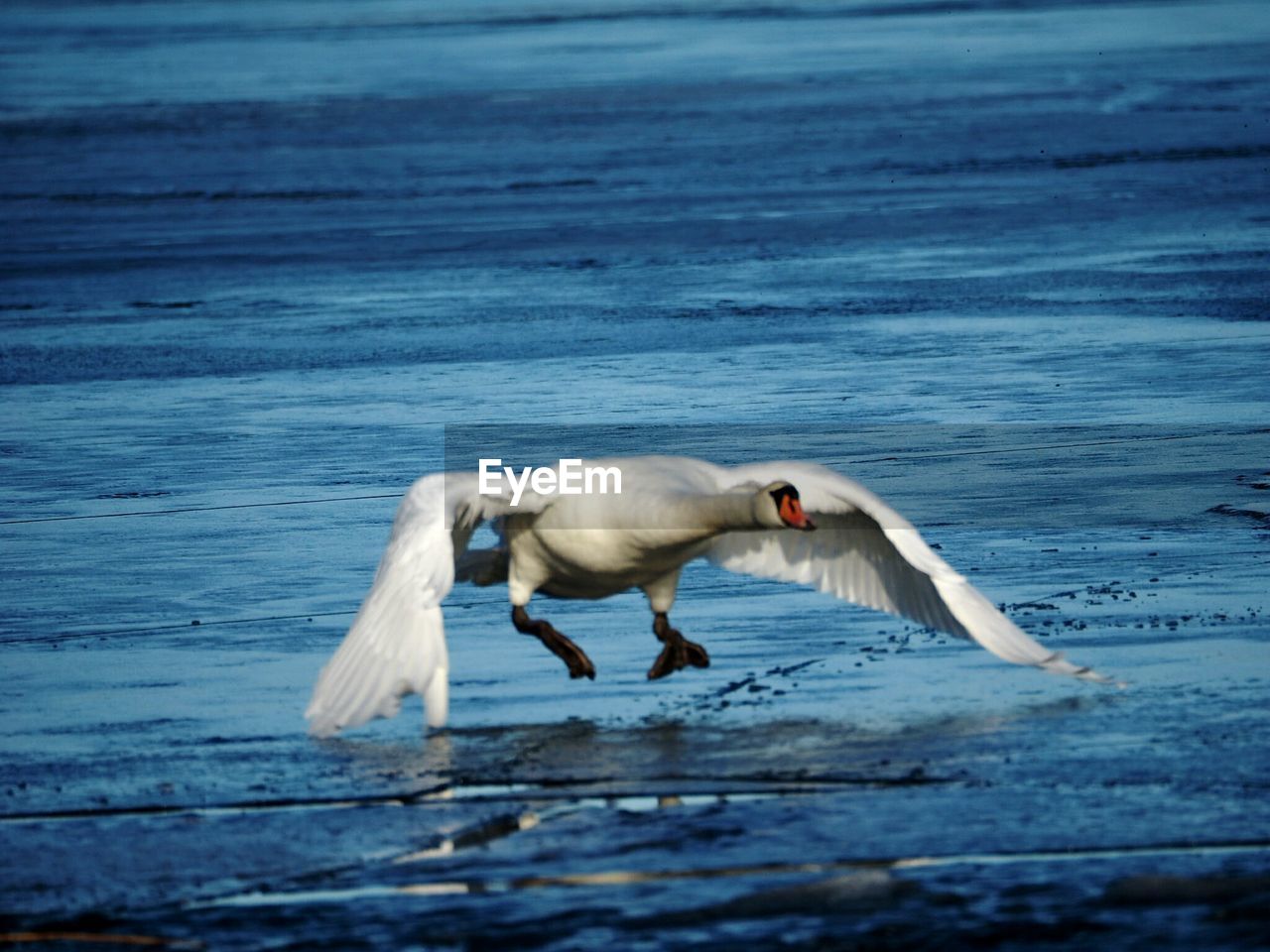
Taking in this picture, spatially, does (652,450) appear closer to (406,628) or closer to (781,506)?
(781,506)

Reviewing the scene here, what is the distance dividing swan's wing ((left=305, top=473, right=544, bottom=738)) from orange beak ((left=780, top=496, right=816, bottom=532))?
718mm

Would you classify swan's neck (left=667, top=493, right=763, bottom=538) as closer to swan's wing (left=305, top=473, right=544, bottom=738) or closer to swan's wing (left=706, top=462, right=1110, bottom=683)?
swan's wing (left=706, top=462, right=1110, bottom=683)

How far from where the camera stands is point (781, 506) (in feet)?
26.5

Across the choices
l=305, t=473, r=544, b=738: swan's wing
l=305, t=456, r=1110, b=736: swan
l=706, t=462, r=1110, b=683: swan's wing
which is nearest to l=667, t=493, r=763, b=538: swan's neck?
l=305, t=456, r=1110, b=736: swan

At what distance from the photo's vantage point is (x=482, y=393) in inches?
570

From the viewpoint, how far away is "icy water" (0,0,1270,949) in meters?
6.38

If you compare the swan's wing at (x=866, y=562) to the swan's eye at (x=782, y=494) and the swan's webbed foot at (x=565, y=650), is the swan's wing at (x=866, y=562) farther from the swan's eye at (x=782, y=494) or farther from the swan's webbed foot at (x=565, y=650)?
the swan's webbed foot at (x=565, y=650)

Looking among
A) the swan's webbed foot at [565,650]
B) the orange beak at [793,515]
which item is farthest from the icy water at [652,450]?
the orange beak at [793,515]

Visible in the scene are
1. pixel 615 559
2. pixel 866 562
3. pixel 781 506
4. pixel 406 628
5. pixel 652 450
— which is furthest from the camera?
pixel 652 450

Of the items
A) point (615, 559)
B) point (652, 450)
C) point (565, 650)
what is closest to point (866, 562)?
point (615, 559)

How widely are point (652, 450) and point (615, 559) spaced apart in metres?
4.21

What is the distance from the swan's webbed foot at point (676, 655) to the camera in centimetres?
833

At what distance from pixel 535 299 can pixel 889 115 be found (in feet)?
43.2

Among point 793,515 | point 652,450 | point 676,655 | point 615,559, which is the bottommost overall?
point 676,655
